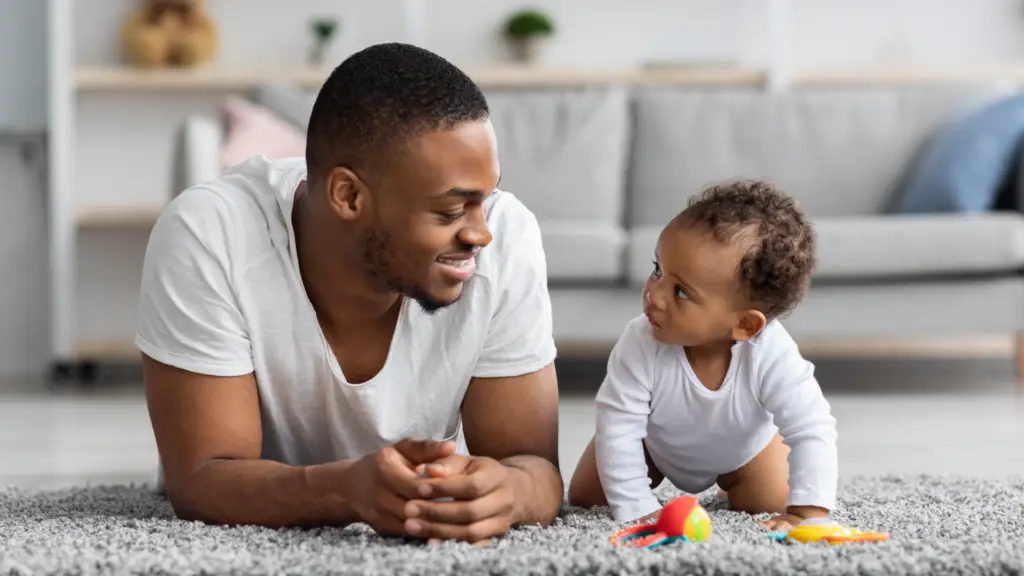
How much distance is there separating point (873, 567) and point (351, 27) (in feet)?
13.4

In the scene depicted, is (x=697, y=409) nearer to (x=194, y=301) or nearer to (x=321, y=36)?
(x=194, y=301)

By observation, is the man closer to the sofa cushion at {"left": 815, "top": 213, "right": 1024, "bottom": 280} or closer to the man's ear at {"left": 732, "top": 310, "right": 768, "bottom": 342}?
the man's ear at {"left": 732, "top": 310, "right": 768, "bottom": 342}

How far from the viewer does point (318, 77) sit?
4.67m

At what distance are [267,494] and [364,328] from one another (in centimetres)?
25

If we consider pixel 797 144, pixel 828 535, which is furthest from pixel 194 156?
pixel 828 535

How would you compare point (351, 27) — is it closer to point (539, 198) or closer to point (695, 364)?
point (539, 198)

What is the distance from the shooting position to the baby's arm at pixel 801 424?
158 cm

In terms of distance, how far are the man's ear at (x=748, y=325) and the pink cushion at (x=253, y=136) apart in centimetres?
238

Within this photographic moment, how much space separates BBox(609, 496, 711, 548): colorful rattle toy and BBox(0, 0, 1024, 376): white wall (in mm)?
3629

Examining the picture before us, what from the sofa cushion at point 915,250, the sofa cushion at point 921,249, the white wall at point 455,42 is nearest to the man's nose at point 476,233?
the sofa cushion at point 915,250

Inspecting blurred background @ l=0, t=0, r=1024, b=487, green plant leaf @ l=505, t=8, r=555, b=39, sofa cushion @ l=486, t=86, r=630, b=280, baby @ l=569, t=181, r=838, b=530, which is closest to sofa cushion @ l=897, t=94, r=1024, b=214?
blurred background @ l=0, t=0, r=1024, b=487

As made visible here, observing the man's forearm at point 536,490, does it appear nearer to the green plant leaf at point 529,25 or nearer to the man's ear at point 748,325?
the man's ear at point 748,325

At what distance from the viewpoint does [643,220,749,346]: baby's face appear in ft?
5.24

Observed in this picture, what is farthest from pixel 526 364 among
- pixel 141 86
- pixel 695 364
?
pixel 141 86
